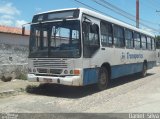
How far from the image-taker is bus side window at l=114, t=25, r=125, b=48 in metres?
16.4

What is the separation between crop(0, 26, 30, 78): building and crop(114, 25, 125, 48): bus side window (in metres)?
5.66

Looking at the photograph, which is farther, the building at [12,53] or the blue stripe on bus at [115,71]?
the building at [12,53]

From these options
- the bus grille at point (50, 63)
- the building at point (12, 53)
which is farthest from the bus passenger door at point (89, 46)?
the building at point (12, 53)

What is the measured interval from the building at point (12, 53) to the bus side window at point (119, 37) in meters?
5.66

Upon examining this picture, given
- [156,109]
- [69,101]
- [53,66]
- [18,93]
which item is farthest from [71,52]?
[156,109]

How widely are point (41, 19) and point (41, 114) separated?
5.03m

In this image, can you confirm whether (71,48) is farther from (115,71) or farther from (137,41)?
(137,41)

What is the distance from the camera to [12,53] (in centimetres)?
2016

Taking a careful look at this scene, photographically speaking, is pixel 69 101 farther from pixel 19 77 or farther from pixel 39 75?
pixel 19 77

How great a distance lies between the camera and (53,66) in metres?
13.0

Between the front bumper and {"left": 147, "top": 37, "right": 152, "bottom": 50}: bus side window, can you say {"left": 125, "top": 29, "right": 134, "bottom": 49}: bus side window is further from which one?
the front bumper

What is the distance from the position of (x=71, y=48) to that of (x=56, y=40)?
909 millimetres

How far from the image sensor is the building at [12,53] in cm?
1858

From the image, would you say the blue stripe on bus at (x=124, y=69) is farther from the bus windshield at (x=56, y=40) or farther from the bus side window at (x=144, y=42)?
the bus windshield at (x=56, y=40)
